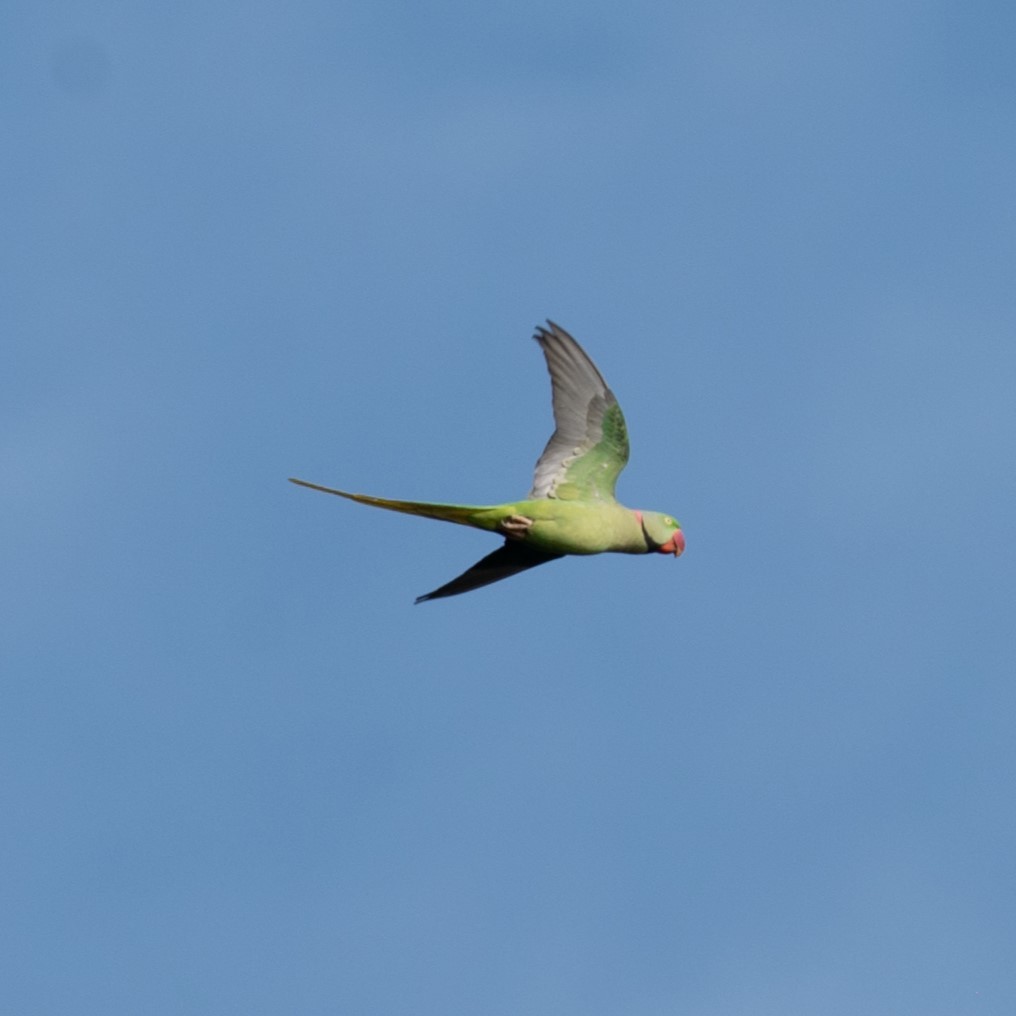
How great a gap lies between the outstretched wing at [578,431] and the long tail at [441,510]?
3.17 feet

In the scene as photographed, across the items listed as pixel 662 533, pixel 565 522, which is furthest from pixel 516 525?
pixel 662 533

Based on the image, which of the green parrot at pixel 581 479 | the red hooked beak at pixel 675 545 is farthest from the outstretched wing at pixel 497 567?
the red hooked beak at pixel 675 545

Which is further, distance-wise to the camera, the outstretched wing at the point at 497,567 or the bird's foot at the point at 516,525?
the outstretched wing at the point at 497,567

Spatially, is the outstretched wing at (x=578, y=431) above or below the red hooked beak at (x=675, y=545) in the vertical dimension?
above

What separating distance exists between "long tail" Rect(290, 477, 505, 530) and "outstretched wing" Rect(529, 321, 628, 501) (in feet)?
3.17

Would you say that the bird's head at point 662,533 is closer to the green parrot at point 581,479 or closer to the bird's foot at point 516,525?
the green parrot at point 581,479

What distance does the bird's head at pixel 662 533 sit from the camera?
940 inches

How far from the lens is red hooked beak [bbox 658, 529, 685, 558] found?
24125 mm

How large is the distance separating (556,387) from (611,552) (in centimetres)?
242

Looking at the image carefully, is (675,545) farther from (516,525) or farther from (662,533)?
(516,525)

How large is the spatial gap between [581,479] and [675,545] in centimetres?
170

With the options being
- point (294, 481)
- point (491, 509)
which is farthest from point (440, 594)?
point (294, 481)

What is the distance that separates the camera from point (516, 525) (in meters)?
23.0

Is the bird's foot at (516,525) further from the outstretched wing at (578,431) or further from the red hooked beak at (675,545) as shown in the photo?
the red hooked beak at (675,545)
